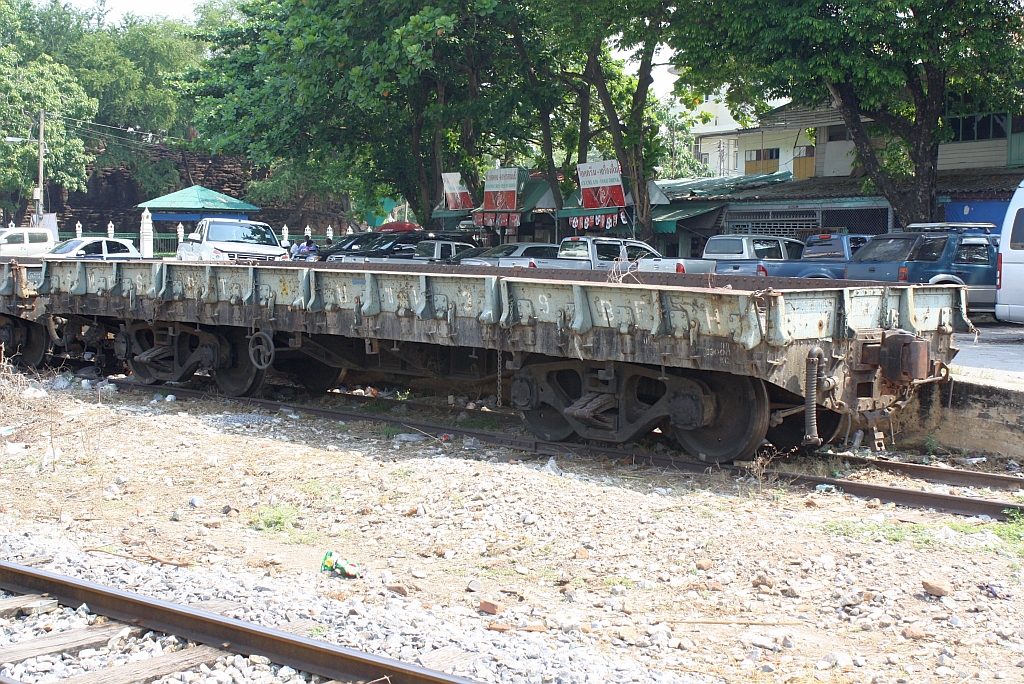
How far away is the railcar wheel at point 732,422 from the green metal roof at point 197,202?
3319 centimetres

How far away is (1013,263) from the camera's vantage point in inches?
565

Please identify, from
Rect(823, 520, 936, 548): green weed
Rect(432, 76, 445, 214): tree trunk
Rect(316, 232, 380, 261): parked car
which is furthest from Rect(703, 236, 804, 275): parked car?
Rect(823, 520, 936, 548): green weed

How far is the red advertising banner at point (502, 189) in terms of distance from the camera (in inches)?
1070

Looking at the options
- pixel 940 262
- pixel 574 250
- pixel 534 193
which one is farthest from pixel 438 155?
pixel 940 262

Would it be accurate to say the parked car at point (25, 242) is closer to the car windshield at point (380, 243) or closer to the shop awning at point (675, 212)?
the car windshield at point (380, 243)

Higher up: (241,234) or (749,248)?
(241,234)

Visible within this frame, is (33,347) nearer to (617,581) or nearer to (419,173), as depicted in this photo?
(617,581)

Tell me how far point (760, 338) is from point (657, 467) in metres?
1.68

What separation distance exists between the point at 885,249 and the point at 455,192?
526 inches

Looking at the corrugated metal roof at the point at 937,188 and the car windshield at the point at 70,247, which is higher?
the corrugated metal roof at the point at 937,188

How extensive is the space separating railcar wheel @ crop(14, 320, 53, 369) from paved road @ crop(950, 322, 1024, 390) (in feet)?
39.6

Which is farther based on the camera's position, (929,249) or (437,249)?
(437,249)

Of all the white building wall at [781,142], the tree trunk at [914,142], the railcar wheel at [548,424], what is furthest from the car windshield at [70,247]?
the white building wall at [781,142]

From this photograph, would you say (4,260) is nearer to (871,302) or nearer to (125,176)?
(871,302)
